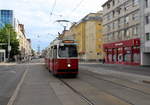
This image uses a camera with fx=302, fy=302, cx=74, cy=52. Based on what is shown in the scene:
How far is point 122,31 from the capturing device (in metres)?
64.6

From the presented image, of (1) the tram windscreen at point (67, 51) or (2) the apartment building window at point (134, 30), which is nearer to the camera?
(1) the tram windscreen at point (67, 51)

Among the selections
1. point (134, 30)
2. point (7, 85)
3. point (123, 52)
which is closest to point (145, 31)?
point (134, 30)

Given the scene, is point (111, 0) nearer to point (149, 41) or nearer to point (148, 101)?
point (149, 41)

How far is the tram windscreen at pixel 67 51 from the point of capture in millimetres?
22438

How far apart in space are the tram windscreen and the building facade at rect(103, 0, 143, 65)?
3512cm

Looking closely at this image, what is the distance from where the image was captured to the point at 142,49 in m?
54.5

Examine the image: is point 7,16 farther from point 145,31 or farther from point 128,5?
point 145,31

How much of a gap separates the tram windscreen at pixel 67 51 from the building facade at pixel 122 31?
35.1 meters

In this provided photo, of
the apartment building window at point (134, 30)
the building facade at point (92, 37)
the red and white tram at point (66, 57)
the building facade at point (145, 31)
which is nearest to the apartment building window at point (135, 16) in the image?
the apartment building window at point (134, 30)

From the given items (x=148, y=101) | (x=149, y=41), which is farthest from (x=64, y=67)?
(x=149, y=41)

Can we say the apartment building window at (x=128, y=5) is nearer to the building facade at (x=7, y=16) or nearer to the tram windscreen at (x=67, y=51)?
the tram windscreen at (x=67, y=51)

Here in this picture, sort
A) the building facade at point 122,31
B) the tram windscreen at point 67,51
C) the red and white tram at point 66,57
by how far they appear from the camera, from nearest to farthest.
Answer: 1. the red and white tram at point 66,57
2. the tram windscreen at point 67,51
3. the building facade at point 122,31

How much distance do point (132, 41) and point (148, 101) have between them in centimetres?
4813

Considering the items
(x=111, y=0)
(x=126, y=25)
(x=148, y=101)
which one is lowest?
(x=148, y=101)
